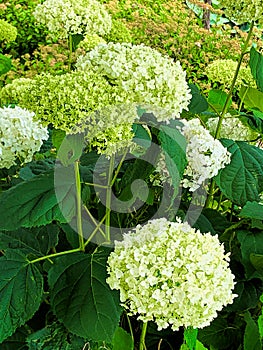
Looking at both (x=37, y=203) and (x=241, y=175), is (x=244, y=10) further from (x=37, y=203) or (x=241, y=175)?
(x=37, y=203)

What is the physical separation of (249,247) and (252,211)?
9 cm

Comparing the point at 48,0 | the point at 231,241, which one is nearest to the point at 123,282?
the point at 231,241

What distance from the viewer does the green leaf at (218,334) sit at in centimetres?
116

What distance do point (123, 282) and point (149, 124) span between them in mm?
247

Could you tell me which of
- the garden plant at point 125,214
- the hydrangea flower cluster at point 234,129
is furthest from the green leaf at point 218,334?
the hydrangea flower cluster at point 234,129

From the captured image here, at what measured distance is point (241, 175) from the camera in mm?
1185

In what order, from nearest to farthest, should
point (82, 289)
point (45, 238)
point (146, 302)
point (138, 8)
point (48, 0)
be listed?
1. point (146, 302)
2. point (82, 289)
3. point (45, 238)
4. point (48, 0)
5. point (138, 8)

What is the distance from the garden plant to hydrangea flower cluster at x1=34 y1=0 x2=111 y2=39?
521mm

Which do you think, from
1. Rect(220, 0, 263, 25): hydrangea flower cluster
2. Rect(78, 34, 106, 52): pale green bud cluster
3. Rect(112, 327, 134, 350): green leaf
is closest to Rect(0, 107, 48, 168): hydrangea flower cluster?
Rect(112, 327, 134, 350): green leaf

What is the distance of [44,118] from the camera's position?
0.83m

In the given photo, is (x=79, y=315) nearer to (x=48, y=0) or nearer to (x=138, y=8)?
(x=48, y=0)

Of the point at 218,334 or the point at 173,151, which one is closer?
the point at 173,151

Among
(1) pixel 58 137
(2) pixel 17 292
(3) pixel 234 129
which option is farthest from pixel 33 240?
(3) pixel 234 129

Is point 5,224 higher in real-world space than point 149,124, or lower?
lower
